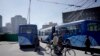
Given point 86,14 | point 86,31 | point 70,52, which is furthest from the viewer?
point 86,14

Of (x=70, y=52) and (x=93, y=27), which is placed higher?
(x=93, y=27)

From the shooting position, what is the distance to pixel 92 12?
52938mm

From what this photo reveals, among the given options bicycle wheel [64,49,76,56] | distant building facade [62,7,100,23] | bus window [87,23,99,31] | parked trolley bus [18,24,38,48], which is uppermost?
distant building facade [62,7,100,23]

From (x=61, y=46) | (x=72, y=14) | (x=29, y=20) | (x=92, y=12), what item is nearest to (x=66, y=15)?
(x=72, y=14)

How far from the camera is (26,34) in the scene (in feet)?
74.9

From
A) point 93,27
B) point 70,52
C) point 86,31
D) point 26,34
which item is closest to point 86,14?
point 26,34

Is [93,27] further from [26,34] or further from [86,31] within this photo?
[26,34]

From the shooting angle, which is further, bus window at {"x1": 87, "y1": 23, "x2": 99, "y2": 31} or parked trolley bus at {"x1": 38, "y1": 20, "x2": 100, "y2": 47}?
bus window at {"x1": 87, "y1": 23, "x2": 99, "y2": 31}

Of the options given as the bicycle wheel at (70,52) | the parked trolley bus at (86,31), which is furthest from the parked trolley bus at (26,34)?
the bicycle wheel at (70,52)

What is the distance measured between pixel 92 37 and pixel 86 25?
4.62 ft

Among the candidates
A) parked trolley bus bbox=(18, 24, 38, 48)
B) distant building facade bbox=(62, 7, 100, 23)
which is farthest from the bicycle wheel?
distant building facade bbox=(62, 7, 100, 23)

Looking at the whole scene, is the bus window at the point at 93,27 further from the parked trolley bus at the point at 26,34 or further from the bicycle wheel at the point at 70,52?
the parked trolley bus at the point at 26,34

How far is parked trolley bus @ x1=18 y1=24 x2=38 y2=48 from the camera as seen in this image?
22.7 meters

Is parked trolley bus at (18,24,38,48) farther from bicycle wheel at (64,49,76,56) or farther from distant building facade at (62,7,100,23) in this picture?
distant building facade at (62,7,100,23)
